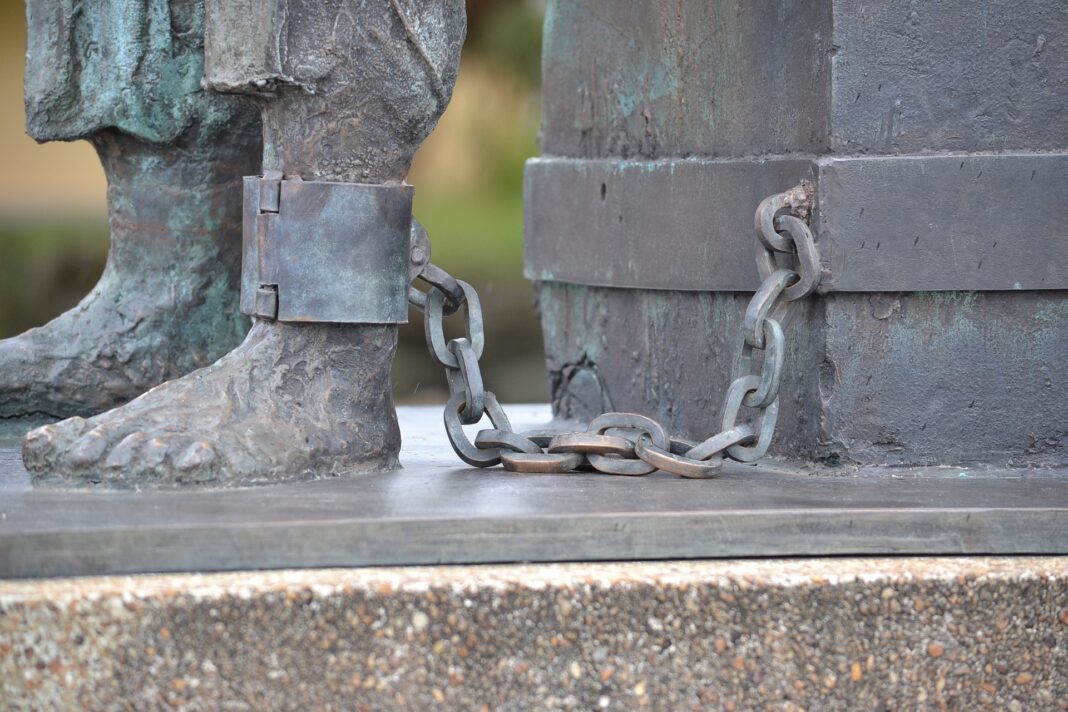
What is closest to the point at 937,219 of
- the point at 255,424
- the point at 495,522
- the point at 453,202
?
the point at 495,522

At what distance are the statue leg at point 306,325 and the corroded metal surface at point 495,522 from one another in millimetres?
43

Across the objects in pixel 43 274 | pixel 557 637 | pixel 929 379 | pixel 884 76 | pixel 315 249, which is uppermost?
pixel 884 76

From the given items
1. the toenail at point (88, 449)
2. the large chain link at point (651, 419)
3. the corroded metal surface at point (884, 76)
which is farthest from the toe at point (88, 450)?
the corroded metal surface at point (884, 76)

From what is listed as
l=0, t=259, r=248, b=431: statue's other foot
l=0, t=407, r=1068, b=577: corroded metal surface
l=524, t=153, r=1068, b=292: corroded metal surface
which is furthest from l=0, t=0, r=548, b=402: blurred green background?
l=0, t=407, r=1068, b=577: corroded metal surface

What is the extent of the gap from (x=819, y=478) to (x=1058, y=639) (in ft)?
1.27

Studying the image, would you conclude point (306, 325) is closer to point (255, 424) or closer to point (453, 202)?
point (255, 424)

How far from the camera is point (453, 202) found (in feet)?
30.2

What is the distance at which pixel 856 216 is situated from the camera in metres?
2.02

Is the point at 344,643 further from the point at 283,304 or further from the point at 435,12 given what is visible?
the point at 435,12

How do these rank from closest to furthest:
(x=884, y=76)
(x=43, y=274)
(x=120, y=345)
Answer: (x=884, y=76), (x=120, y=345), (x=43, y=274)

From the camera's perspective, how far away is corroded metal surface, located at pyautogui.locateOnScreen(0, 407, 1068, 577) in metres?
1.61

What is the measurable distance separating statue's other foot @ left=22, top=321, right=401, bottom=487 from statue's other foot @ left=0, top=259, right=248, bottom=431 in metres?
0.37

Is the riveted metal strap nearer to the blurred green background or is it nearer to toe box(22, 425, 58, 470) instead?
toe box(22, 425, 58, 470)

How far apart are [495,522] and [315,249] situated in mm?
455
